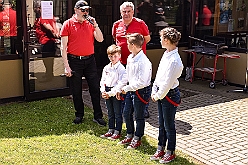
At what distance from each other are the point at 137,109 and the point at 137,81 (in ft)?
1.26

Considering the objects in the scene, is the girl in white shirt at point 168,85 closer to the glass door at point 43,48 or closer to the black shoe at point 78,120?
the black shoe at point 78,120

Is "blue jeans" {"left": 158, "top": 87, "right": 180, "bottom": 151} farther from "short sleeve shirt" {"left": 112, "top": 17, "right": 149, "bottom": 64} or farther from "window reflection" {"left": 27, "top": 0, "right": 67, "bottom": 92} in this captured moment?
"window reflection" {"left": 27, "top": 0, "right": 67, "bottom": 92}

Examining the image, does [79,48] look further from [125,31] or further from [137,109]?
[137,109]

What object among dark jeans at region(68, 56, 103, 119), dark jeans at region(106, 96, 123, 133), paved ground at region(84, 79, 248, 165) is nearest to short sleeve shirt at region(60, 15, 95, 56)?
dark jeans at region(68, 56, 103, 119)

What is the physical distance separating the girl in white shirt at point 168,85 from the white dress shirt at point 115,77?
68cm

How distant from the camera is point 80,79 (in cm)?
580

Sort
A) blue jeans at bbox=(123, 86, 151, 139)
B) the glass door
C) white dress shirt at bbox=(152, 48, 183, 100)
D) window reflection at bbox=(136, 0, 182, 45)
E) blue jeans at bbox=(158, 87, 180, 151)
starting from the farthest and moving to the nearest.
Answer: window reflection at bbox=(136, 0, 182, 45) < the glass door < blue jeans at bbox=(123, 86, 151, 139) < blue jeans at bbox=(158, 87, 180, 151) < white dress shirt at bbox=(152, 48, 183, 100)

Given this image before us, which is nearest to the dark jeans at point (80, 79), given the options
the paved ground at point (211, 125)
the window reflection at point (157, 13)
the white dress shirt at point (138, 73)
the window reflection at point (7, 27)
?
the paved ground at point (211, 125)

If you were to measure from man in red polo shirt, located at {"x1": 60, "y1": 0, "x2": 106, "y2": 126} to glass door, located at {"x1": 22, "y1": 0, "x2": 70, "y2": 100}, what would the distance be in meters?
1.59

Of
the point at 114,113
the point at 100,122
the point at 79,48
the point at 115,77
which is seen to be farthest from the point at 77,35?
the point at 100,122

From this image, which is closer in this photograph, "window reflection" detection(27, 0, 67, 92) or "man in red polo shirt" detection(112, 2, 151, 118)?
"man in red polo shirt" detection(112, 2, 151, 118)

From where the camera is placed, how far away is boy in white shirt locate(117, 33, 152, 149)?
15.4ft

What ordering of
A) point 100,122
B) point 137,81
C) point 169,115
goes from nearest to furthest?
point 169,115 → point 137,81 → point 100,122

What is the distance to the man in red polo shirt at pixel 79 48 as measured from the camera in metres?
5.55
